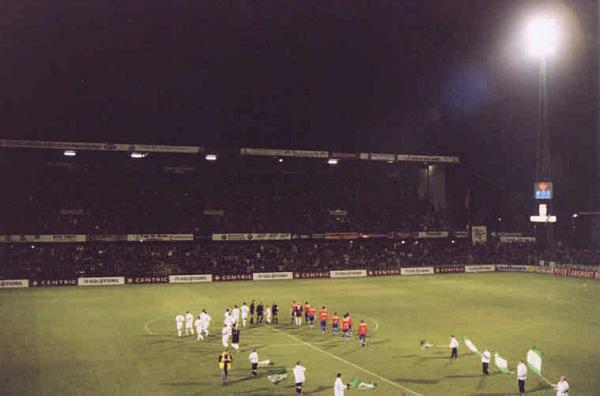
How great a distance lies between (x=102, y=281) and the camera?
52.3m

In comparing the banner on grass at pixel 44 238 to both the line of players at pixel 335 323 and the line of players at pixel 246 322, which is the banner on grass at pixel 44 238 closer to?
the line of players at pixel 246 322

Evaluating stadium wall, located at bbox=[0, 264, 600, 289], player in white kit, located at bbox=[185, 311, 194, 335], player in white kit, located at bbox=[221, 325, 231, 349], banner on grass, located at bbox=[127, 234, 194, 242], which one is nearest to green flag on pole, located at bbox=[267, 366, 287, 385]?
player in white kit, located at bbox=[221, 325, 231, 349]

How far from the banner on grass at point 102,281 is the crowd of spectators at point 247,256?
0.75 meters

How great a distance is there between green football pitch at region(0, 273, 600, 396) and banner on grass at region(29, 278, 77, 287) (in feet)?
9.44

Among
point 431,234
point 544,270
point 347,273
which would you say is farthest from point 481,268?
point 347,273

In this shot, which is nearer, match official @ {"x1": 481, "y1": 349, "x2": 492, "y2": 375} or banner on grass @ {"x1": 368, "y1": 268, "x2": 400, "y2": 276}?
match official @ {"x1": 481, "y1": 349, "x2": 492, "y2": 375}

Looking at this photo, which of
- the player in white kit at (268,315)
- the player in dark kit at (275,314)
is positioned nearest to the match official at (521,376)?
the player in dark kit at (275,314)

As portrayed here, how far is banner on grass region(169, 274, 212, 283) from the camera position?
180 ft

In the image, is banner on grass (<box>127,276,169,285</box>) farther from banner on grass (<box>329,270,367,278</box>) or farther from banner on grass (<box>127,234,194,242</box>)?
banner on grass (<box>329,270,367,278</box>)

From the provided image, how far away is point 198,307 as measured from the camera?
39125mm

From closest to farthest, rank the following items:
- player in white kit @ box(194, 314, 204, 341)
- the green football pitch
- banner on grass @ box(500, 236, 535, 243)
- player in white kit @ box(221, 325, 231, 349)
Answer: the green football pitch
player in white kit @ box(221, 325, 231, 349)
player in white kit @ box(194, 314, 204, 341)
banner on grass @ box(500, 236, 535, 243)

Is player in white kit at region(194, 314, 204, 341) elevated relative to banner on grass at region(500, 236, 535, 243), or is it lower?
lower

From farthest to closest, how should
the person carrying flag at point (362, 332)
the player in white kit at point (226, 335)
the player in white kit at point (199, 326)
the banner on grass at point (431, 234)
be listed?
the banner on grass at point (431, 234)
the player in white kit at point (199, 326)
the person carrying flag at point (362, 332)
the player in white kit at point (226, 335)

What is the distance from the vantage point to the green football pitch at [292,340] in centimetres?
2067
